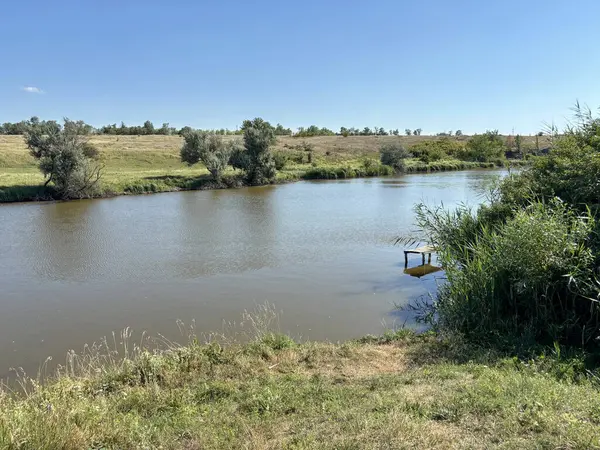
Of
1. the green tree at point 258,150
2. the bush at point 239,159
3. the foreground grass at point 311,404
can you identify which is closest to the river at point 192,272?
the foreground grass at point 311,404

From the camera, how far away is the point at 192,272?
13.5m

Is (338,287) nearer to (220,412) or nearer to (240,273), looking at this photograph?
(240,273)

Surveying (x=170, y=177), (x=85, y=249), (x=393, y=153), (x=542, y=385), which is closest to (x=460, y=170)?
(x=393, y=153)

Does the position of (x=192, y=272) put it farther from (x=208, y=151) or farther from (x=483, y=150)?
(x=483, y=150)

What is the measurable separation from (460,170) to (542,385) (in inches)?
2489

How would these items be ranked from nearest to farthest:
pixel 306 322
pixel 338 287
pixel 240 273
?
pixel 306 322
pixel 338 287
pixel 240 273

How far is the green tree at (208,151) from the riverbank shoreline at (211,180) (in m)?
1.23

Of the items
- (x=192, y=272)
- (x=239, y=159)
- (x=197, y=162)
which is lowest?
(x=192, y=272)

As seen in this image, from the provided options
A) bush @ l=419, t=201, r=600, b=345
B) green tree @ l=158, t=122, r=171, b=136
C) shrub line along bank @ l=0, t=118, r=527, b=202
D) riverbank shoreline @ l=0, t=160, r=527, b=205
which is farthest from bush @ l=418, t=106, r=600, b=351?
green tree @ l=158, t=122, r=171, b=136

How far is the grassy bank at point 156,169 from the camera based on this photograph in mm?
34500

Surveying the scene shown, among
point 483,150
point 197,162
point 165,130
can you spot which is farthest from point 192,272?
point 165,130

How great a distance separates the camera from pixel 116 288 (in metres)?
12.0

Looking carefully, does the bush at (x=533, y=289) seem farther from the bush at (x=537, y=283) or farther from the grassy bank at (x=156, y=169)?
the grassy bank at (x=156, y=169)

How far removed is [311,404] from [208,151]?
3844cm
